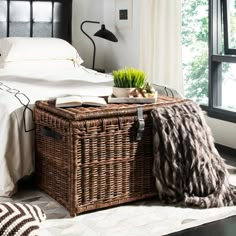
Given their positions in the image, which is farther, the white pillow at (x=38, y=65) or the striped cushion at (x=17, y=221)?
the white pillow at (x=38, y=65)

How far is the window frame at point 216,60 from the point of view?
3.93 meters

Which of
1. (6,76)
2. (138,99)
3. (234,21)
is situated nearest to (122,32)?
(234,21)

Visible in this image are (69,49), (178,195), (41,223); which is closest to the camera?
(41,223)

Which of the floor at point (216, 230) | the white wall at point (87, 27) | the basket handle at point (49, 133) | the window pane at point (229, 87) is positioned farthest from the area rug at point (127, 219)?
the white wall at point (87, 27)

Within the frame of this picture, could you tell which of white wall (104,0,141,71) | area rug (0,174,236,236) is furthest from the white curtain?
area rug (0,174,236,236)

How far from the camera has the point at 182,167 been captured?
2.62 m

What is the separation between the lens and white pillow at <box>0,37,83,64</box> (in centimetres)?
386

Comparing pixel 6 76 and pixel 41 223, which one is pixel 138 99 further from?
pixel 6 76

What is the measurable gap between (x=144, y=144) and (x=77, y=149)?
454 millimetres

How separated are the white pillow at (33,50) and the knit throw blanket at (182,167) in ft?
5.54

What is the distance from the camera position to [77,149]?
240 cm

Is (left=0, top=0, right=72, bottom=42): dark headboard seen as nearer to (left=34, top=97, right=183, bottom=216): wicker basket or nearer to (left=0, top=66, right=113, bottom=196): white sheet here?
(left=0, top=66, right=113, bottom=196): white sheet

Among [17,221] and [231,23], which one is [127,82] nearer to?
[17,221]

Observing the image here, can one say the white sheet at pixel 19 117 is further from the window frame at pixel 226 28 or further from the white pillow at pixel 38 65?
the window frame at pixel 226 28
